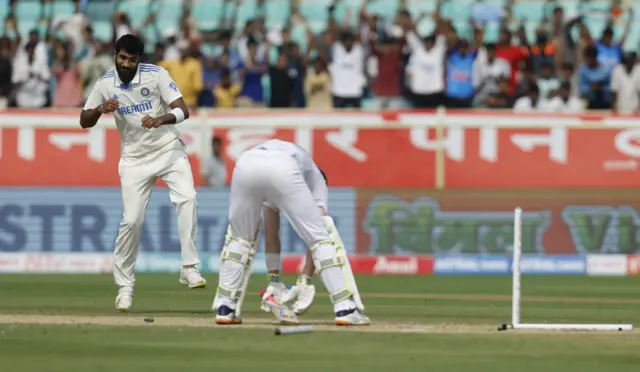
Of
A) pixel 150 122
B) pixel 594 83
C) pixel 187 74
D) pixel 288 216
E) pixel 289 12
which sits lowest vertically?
pixel 288 216

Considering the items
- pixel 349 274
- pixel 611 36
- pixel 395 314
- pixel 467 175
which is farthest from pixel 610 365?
pixel 611 36

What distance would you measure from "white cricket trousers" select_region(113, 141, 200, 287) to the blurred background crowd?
9533 millimetres

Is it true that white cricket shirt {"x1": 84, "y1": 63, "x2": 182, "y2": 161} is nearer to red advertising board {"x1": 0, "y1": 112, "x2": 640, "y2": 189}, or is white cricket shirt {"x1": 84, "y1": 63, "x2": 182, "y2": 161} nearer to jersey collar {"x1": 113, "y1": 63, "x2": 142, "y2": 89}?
jersey collar {"x1": 113, "y1": 63, "x2": 142, "y2": 89}

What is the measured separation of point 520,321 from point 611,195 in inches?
349

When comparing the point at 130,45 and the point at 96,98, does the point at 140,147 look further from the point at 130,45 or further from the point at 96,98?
the point at 130,45

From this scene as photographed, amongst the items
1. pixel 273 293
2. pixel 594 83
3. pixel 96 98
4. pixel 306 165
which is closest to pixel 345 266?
pixel 306 165

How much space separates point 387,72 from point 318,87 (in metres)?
1.13

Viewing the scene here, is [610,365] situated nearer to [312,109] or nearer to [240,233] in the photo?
[240,233]

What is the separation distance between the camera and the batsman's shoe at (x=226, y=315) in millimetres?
11719

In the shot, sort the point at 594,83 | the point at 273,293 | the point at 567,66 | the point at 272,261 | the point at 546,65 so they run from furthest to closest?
the point at 546,65, the point at 567,66, the point at 594,83, the point at 272,261, the point at 273,293

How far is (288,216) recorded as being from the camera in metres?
11.6

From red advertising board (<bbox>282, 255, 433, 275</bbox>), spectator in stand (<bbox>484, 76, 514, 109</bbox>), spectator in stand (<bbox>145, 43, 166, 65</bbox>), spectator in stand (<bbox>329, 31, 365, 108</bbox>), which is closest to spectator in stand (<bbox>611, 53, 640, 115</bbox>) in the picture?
spectator in stand (<bbox>484, 76, 514, 109</bbox>)

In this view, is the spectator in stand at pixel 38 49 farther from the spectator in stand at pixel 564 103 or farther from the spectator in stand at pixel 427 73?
the spectator in stand at pixel 564 103

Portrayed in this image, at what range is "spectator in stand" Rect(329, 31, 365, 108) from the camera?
934 inches
